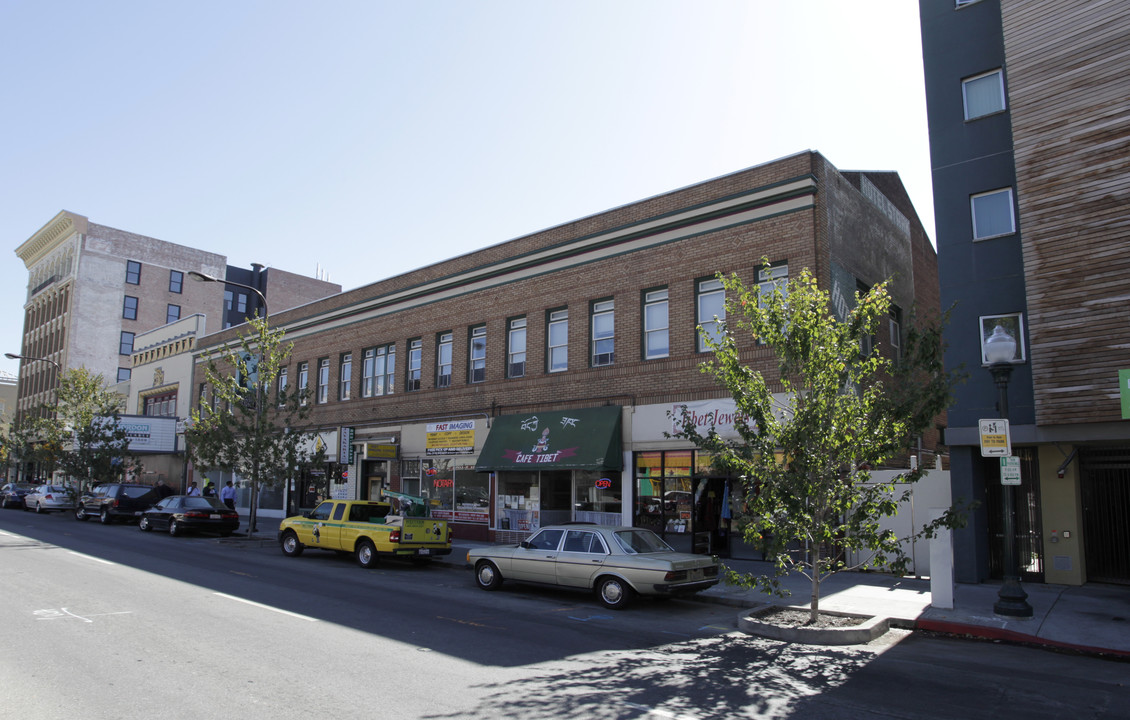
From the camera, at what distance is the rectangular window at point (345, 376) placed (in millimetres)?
29594

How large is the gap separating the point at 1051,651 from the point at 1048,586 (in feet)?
19.5

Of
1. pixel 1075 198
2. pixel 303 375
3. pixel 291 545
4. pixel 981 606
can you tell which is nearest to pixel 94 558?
pixel 291 545

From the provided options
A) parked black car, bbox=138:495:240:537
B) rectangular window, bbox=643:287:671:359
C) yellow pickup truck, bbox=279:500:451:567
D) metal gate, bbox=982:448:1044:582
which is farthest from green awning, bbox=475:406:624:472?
parked black car, bbox=138:495:240:537

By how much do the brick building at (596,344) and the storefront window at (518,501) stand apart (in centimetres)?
5

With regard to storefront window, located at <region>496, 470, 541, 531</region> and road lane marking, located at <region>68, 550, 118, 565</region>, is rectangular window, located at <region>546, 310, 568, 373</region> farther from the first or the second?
road lane marking, located at <region>68, 550, 118, 565</region>

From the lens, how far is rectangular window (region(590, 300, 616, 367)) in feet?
67.1

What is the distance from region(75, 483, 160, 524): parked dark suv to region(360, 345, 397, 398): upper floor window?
1024 centimetres

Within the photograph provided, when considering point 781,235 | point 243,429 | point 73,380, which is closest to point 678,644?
point 781,235

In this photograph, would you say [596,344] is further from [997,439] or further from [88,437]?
[88,437]

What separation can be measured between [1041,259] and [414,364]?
19680 mm

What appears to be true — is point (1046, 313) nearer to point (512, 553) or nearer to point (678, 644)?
point (678, 644)

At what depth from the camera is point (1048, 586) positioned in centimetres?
1444

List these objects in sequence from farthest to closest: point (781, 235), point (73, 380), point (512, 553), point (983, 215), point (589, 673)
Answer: point (73, 380) < point (781, 235) < point (983, 215) < point (512, 553) < point (589, 673)

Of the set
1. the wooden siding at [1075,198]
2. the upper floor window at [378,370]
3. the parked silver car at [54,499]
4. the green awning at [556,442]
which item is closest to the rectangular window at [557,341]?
the green awning at [556,442]
